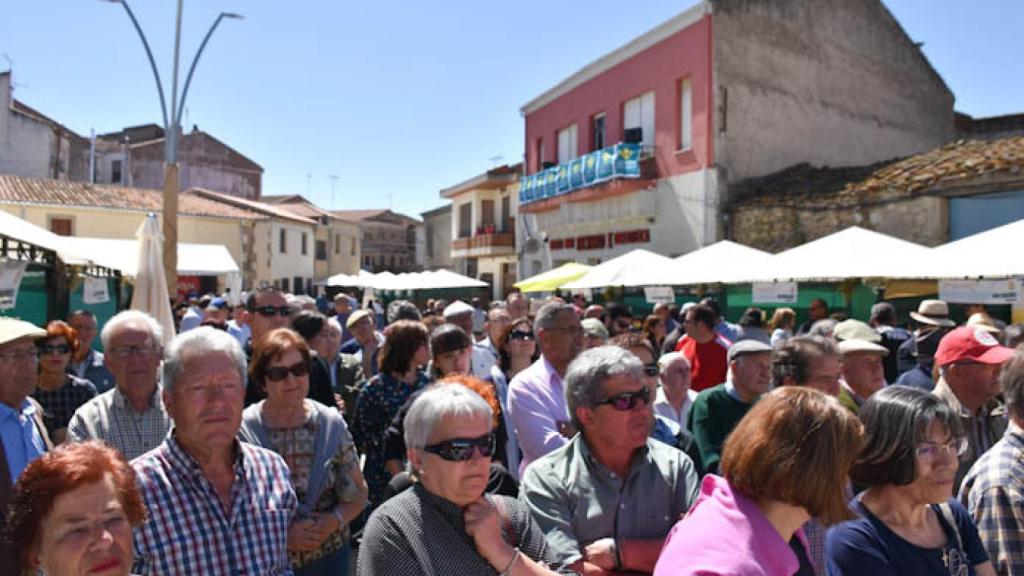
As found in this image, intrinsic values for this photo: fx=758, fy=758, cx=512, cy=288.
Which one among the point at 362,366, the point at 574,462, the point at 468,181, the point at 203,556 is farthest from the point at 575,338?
the point at 468,181

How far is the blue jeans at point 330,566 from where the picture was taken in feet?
10.5

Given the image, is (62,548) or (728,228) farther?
(728,228)

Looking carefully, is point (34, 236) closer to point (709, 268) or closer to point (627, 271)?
point (627, 271)

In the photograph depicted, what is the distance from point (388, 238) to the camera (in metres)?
70.1

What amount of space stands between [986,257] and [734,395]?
15.3ft

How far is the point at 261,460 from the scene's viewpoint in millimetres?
2814

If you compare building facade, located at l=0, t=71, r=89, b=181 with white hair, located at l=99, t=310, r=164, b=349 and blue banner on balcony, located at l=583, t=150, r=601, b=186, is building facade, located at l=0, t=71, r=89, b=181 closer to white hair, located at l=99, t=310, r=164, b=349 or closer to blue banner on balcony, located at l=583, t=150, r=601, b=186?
blue banner on balcony, located at l=583, t=150, r=601, b=186

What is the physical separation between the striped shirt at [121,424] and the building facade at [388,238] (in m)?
62.6

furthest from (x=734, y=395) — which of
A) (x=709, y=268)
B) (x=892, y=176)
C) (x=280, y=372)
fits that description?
(x=892, y=176)

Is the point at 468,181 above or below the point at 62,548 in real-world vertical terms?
above

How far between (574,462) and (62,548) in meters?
1.65

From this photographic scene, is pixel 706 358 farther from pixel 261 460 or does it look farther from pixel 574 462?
pixel 261 460

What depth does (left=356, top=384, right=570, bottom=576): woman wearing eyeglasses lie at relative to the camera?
2219 millimetres

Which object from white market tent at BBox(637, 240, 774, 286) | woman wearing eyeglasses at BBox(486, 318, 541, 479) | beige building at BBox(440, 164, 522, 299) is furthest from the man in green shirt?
beige building at BBox(440, 164, 522, 299)
